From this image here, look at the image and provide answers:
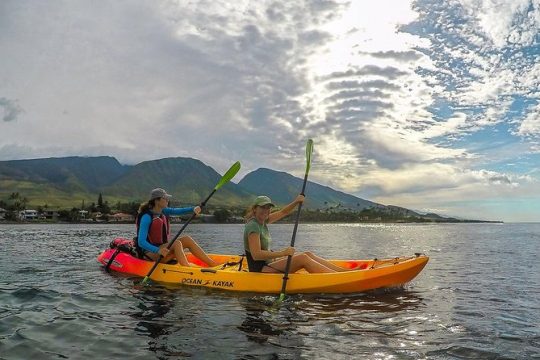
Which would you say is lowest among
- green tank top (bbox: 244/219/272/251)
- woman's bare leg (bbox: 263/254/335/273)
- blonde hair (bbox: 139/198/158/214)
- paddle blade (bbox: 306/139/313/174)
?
woman's bare leg (bbox: 263/254/335/273)

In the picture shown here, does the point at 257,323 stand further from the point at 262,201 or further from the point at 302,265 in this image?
the point at 302,265

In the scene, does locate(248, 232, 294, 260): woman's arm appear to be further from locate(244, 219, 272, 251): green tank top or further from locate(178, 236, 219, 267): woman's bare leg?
locate(178, 236, 219, 267): woman's bare leg

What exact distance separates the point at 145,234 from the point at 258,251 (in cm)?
468

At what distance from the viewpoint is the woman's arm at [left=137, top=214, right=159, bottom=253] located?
47.7 ft

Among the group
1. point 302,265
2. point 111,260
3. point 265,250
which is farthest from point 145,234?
point 302,265

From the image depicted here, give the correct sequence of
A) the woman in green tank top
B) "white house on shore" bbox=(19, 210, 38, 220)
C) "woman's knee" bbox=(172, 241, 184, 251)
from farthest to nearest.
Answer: "white house on shore" bbox=(19, 210, 38, 220) → "woman's knee" bbox=(172, 241, 184, 251) → the woman in green tank top

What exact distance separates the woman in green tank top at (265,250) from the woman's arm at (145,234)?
3826 mm

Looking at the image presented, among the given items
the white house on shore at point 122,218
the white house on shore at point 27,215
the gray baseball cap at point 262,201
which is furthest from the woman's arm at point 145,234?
the white house on shore at point 27,215

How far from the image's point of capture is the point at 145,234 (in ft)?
48.1

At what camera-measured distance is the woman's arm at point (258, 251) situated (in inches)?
460

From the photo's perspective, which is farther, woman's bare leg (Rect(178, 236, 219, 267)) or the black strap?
the black strap

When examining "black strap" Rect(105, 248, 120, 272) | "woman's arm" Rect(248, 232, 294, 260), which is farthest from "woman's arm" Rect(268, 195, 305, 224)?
"black strap" Rect(105, 248, 120, 272)

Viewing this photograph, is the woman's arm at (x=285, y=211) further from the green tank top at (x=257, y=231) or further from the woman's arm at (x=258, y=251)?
the woman's arm at (x=258, y=251)

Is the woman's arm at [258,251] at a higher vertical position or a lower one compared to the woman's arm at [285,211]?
lower
